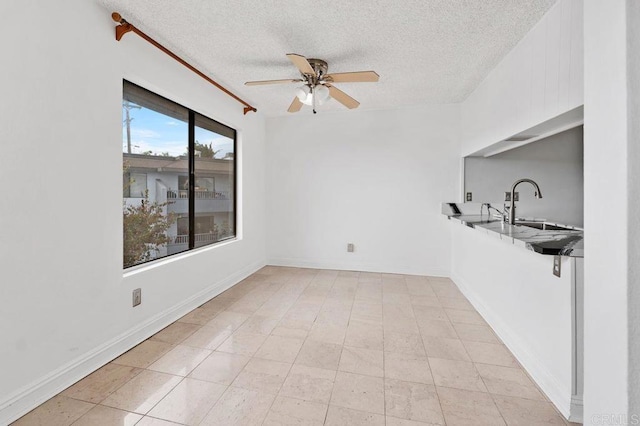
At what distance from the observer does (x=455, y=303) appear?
304cm

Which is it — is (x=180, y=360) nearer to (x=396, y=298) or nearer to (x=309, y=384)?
(x=309, y=384)

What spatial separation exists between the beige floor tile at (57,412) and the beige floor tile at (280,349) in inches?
38.7

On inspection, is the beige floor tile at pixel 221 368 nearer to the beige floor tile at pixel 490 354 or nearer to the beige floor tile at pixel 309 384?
the beige floor tile at pixel 309 384

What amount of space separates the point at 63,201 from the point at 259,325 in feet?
5.52

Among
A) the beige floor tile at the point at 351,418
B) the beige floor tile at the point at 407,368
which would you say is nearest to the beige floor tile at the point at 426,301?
the beige floor tile at the point at 407,368

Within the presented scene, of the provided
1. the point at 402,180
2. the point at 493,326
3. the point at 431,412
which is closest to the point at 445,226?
the point at 402,180

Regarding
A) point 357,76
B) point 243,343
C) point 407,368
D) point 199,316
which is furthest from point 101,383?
point 357,76

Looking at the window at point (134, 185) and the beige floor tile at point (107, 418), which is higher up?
the window at point (134, 185)

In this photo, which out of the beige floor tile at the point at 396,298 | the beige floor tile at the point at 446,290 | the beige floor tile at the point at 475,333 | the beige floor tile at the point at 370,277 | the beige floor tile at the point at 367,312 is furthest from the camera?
the beige floor tile at the point at 370,277

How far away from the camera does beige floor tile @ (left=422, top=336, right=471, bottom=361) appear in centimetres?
203

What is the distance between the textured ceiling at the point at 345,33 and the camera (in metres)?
1.90

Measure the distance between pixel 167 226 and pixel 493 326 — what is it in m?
3.14

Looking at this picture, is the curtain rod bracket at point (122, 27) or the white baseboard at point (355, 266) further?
the white baseboard at point (355, 266)

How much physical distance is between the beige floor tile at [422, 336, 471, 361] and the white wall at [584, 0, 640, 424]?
3.93ft
